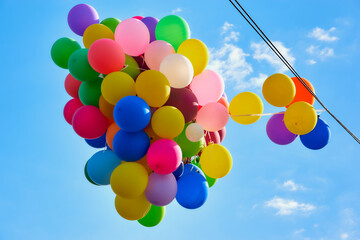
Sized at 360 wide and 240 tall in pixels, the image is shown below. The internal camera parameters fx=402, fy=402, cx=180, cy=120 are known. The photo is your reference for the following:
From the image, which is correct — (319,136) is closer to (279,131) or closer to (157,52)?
(279,131)

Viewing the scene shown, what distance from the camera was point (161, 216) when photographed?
447cm

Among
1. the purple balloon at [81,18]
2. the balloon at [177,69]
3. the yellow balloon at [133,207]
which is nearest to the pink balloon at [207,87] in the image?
the balloon at [177,69]

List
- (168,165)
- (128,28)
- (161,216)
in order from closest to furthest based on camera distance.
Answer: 1. (168,165)
2. (128,28)
3. (161,216)

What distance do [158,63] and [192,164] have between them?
119 centimetres

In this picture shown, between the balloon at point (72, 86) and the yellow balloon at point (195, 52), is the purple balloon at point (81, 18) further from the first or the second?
the yellow balloon at point (195, 52)

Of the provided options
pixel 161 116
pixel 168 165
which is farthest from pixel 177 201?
pixel 161 116

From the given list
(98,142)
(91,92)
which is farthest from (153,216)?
(91,92)

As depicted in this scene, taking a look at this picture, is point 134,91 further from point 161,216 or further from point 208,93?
point 161,216

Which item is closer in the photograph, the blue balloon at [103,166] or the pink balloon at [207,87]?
the blue balloon at [103,166]

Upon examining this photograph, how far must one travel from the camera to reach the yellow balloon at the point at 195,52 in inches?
165

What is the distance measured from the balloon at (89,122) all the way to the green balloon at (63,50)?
0.76m

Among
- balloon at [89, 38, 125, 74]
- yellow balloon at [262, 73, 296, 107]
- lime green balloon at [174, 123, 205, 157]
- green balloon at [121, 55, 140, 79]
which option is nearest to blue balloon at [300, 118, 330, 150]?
yellow balloon at [262, 73, 296, 107]

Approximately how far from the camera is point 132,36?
4.11 metres

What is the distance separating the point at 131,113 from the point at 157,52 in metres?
0.84
